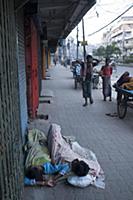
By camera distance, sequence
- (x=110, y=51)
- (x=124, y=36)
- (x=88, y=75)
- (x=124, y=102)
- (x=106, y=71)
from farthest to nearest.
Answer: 1. (x=124, y=36)
2. (x=110, y=51)
3. (x=106, y=71)
4. (x=88, y=75)
5. (x=124, y=102)

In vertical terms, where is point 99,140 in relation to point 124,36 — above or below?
below

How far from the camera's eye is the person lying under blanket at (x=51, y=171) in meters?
4.65

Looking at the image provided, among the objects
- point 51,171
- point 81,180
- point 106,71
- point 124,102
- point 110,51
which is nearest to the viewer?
point 81,180

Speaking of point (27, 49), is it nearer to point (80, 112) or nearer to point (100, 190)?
point (80, 112)

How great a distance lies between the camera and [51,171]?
486 cm

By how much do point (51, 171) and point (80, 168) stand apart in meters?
0.49

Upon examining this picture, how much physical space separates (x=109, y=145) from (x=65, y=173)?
216 cm

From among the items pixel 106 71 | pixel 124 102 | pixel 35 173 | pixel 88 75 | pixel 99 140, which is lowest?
pixel 99 140

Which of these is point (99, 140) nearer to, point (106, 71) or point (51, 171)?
point (51, 171)

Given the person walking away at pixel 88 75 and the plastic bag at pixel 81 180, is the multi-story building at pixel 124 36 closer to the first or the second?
the person walking away at pixel 88 75

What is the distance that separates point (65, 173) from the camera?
479cm

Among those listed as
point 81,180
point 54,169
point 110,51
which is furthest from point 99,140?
point 110,51

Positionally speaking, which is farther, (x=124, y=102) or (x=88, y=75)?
(x=88, y=75)

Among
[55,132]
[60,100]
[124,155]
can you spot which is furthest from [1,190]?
[60,100]
